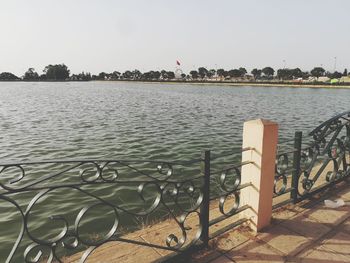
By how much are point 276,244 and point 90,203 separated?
5277 millimetres

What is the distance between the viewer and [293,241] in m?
3.89

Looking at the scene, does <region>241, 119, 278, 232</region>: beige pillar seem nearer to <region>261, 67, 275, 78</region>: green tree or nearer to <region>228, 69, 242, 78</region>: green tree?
<region>228, 69, 242, 78</region>: green tree

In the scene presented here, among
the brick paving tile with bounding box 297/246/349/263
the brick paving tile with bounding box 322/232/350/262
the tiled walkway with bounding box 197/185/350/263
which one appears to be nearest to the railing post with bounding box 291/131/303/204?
the tiled walkway with bounding box 197/185/350/263

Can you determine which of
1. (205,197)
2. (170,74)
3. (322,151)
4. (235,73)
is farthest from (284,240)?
(170,74)

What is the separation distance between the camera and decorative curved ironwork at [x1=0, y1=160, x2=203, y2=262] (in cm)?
248

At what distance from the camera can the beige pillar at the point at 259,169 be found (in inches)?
152

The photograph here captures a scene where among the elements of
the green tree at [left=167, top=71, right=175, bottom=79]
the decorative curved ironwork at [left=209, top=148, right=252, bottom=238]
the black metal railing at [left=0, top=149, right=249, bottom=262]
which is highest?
the green tree at [left=167, top=71, right=175, bottom=79]

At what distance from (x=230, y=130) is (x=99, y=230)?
1369 cm

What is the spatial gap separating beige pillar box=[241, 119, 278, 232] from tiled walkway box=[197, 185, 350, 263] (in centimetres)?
27

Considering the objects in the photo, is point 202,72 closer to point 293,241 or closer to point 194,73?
point 194,73

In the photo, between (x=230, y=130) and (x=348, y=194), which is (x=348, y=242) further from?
(x=230, y=130)

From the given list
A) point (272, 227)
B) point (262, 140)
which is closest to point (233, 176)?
point (272, 227)

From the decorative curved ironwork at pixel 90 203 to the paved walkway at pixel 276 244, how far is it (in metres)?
0.29

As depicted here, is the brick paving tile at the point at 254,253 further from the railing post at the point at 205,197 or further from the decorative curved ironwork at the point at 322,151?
the decorative curved ironwork at the point at 322,151
